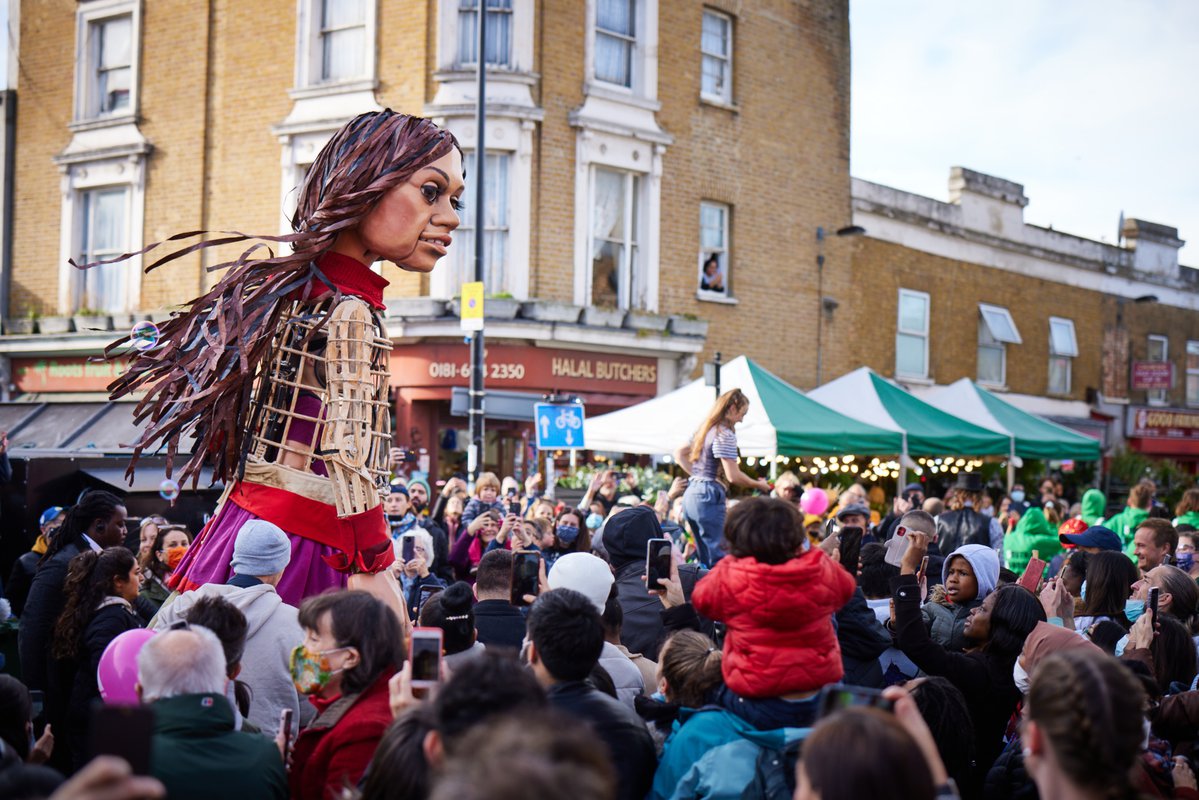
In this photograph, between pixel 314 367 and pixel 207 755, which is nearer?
pixel 207 755

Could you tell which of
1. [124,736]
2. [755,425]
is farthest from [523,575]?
[755,425]

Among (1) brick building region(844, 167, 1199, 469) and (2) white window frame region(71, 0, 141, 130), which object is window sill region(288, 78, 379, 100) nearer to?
(2) white window frame region(71, 0, 141, 130)

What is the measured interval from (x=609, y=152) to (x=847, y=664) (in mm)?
12722

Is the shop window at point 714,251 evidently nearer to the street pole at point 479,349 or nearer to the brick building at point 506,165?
the brick building at point 506,165

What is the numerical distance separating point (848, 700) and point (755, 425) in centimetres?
1000

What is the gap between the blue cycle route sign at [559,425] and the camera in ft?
39.0

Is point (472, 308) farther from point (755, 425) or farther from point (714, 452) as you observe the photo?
point (714, 452)

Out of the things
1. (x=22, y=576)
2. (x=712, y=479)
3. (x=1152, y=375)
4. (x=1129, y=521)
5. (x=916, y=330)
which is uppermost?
(x=916, y=330)

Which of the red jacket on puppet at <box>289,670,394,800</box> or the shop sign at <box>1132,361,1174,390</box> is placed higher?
the shop sign at <box>1132,361,1174,390</box>

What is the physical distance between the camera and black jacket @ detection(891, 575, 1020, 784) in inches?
181

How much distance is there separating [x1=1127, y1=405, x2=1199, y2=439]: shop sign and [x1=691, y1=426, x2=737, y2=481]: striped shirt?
20.3 m

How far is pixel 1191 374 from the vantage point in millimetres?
28172

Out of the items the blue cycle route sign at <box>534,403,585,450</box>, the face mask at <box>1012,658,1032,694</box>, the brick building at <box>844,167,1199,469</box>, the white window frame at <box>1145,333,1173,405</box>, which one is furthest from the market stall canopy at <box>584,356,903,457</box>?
the white window frame at <box>1145,333,1173,405</box>

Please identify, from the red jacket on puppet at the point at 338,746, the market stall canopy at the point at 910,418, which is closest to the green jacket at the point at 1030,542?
the market stall canopy at the point at 910,418
